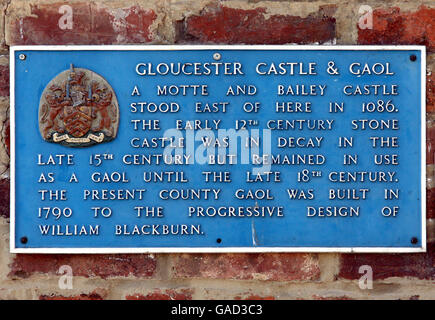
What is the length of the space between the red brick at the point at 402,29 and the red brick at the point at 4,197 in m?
1.89

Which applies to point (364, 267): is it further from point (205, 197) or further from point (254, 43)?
point (254, 43)

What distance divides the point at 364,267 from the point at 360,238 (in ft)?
0.55

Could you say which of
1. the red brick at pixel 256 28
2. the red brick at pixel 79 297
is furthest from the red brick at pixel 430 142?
the red brick at pixel 79 297

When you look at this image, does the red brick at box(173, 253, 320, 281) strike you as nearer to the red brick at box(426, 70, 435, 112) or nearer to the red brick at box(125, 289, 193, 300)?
the red brick at box(125, 289, 193, 300)

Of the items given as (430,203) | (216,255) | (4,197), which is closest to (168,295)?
(216,255)

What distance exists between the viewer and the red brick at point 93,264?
3195mm

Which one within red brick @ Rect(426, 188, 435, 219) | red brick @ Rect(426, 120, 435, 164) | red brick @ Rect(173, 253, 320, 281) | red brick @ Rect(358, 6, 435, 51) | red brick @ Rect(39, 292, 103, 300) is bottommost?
red brick @ Rect(39, 292, 103, 300)

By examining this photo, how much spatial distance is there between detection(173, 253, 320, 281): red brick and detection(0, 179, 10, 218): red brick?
87 centimetres

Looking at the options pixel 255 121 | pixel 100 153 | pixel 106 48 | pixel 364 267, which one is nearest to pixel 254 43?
pixel 255 121

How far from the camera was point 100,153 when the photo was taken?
3137 mm

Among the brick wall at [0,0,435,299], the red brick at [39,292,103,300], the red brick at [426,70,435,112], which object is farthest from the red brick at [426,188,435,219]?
the red brick at [39,292,103,300]

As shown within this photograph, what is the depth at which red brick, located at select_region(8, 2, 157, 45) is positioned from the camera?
3201 millimetres

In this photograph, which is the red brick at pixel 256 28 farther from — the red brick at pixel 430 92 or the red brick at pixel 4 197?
the red brick at pixel 4 197

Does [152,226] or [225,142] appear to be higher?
[225,142]
